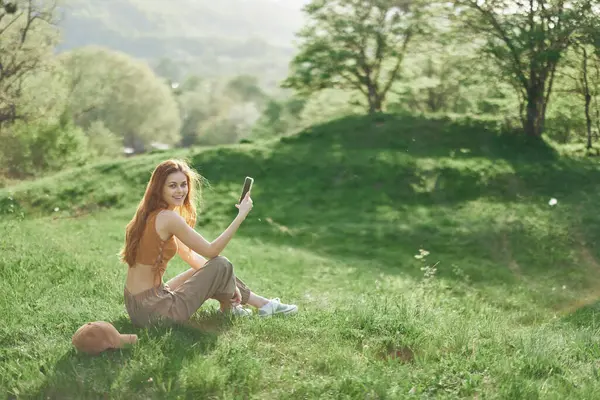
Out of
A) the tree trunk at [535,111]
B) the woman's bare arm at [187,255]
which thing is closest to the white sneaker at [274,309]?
the woman's bare arm at [187,255]

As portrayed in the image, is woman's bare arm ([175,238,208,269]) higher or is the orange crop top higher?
the orange crop top

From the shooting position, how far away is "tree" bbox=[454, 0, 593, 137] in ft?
81.3

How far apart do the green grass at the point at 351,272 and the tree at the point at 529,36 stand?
244 cm

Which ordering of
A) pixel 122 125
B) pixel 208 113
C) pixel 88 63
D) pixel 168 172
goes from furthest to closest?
pixel 208 113 → pixel 122 125 → pixel 88 63 → pixel 168 172

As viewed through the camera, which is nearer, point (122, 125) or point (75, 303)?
point (75, 303)

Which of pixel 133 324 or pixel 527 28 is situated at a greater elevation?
pixel 527 28

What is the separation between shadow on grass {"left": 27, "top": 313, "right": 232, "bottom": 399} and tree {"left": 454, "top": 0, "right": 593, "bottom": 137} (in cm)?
2386

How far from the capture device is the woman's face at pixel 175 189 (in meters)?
6.57

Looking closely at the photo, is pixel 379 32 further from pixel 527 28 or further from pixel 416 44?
pixel 527 28

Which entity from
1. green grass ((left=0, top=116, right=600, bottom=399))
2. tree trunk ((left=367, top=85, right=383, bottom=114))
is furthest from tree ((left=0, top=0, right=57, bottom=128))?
tree trunk ((left=367, top=85, right=383, bottom=114))

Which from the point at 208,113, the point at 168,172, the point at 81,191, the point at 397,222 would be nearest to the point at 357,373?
the point at 168,172

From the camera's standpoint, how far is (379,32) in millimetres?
32750

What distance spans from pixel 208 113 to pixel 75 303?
331 ft

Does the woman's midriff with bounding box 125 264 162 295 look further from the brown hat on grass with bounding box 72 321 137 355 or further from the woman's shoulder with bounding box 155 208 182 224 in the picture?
the brown hat on grass with bounding box 72 321 137 355
